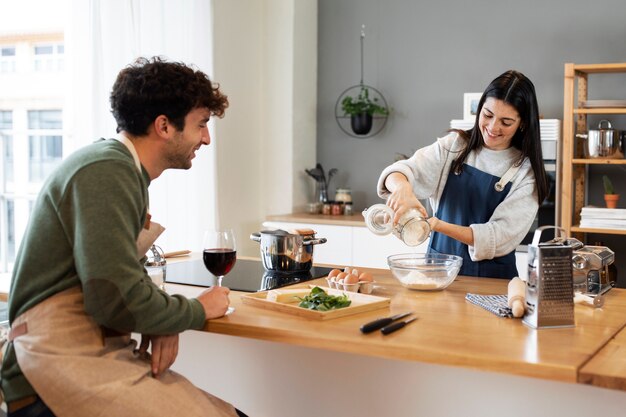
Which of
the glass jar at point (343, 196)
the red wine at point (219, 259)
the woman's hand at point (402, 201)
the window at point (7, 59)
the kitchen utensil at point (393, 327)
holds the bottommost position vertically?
the kitchen utensil at point (393, 327)

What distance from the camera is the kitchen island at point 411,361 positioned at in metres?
1.61

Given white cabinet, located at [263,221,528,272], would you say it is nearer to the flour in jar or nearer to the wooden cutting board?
the flour in jar

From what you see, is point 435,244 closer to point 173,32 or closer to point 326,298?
point 326,298

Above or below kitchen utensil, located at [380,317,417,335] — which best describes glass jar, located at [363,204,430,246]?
above

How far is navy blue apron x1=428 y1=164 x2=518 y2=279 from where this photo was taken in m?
2.76

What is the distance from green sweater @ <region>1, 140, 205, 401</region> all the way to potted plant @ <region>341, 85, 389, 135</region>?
3418 mm

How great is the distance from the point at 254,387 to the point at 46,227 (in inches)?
37.1

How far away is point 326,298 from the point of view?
196cm

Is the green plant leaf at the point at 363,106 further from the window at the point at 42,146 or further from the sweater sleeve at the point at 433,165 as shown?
the sweater sleeve at the point at 433,165

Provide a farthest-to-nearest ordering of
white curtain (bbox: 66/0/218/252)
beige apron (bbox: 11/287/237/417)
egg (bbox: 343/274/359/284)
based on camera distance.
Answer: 1. white curtain (bbox: 66/0/218/252)
2. egg (bbox: 343/274/359/284)
3. beige apron (bbox: 11/287/237/417)

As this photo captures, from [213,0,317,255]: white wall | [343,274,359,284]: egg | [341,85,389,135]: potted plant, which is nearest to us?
[343,274,359,284]: egg

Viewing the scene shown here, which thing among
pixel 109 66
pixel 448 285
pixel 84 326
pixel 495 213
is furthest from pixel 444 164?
pixel 109 66

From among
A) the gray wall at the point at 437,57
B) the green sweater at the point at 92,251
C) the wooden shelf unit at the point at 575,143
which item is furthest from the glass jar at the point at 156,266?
the gray wall at the point at 437,57

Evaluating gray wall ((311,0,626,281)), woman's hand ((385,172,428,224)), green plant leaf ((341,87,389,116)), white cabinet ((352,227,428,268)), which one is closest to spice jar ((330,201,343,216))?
gray wall ((311,0,626,281))
